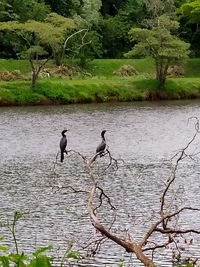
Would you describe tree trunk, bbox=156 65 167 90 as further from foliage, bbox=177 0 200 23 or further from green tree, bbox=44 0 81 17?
green tree, bbox=44 0 81 17

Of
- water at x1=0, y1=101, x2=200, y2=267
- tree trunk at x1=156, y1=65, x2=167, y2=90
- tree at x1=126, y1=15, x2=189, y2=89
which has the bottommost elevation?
water at x1=0, y1=101, x2=200, y2=267

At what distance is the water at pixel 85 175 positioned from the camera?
16938mm

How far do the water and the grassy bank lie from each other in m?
4.21

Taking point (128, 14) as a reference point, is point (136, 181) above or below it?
below

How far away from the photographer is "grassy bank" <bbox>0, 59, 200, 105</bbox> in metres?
52.2

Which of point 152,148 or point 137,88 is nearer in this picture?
point 152,148

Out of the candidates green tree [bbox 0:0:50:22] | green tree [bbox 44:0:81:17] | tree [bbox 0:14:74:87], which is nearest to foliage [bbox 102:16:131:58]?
green tree [bbox 44:0:81:17]

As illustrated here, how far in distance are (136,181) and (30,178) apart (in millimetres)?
3612

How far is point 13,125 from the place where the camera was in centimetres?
3938

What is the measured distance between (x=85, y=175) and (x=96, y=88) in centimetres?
2994

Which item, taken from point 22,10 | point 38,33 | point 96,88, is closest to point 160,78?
point 96,88

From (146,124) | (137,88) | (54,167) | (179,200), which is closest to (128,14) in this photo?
(137,88)

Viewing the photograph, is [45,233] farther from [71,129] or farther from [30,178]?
[71,129]

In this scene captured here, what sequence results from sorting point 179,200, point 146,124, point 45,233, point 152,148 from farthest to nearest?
point 146,124 < point 152,148 < point 179,200 < point 45,233
